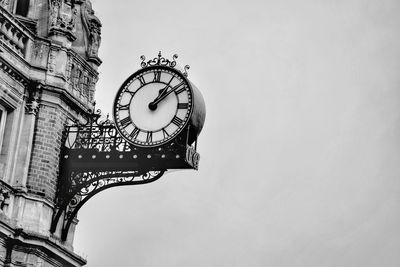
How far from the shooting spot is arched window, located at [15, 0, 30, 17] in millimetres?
29750

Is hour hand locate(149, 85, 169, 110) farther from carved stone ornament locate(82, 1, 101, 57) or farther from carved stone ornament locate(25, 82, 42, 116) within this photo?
carved stone ornament locate(82, 1, 101, 57)

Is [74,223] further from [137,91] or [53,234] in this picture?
[137,91]

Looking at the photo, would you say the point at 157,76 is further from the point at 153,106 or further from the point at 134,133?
the point at 134,133

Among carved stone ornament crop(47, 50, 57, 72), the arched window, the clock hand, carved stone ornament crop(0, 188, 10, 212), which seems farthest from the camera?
the arched window

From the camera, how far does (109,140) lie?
28109 millimetres

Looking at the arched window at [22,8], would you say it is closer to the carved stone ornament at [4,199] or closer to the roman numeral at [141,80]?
the roman numeral at [141,80]

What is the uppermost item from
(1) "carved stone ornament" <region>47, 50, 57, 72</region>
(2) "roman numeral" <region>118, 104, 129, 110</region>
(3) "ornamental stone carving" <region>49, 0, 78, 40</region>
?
(3) "ornamental stone carving" <region>49, 0, 78, 40</region>

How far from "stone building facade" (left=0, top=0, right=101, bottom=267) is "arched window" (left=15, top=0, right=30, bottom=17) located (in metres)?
0.03

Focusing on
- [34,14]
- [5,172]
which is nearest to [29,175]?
[5,172]

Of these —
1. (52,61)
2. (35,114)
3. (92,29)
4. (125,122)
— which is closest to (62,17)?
(52,61)

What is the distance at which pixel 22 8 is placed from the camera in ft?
97.8

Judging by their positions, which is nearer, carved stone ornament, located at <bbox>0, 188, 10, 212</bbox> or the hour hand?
carved stone ornament, located at <bbox>0, 188, 10, 212</bbox>

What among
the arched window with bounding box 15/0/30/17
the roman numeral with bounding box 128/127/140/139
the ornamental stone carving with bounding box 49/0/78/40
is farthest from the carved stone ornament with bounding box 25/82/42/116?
the roman numeral with bounding box 128/127/140/139

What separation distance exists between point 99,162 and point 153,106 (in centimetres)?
185
